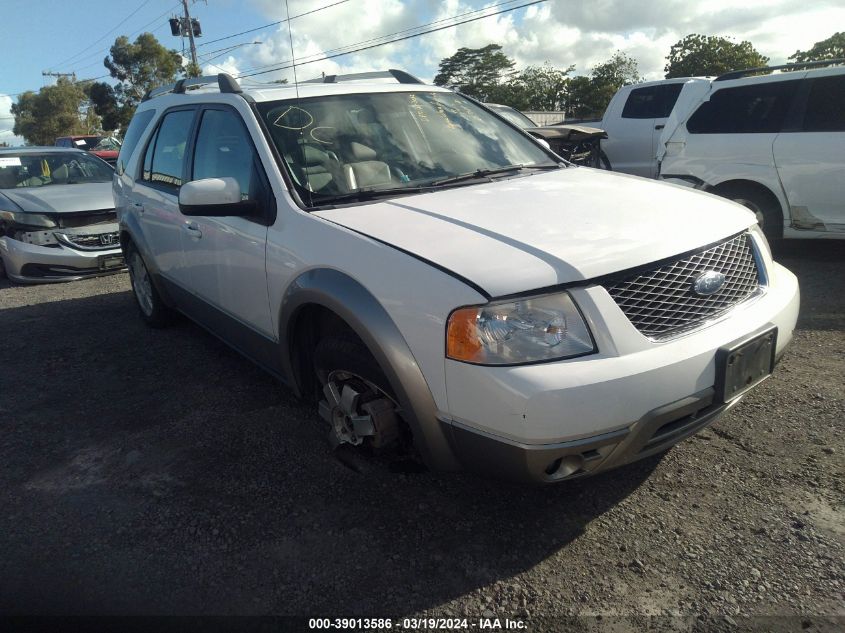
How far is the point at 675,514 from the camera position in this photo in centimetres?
246

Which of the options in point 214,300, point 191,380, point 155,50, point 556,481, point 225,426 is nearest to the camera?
point 556,481

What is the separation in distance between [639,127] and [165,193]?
726 centimetres

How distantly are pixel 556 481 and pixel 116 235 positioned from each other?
6669 millimetres

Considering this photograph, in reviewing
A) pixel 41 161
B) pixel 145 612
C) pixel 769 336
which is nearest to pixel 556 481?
pixel 769 336

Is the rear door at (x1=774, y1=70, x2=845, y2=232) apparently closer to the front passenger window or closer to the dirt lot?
the dirt lot

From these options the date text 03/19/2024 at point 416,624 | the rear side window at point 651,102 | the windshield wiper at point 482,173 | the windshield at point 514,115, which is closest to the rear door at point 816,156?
the windshield wiper at point 482,173

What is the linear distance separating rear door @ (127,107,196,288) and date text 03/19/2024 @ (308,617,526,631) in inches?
103

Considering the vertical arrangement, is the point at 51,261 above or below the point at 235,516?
above

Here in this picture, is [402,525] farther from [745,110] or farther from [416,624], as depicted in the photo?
[745,110]

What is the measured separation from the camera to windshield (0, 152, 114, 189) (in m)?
7.84

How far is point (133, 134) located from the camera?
16.4 feet

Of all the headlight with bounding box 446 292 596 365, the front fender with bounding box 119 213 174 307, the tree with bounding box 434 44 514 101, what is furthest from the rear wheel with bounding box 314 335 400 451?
the tree with bounding box 434 44 514 101

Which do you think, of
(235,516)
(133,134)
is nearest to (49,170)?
(133,134)

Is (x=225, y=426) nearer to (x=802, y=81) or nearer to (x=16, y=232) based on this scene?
(x=16, y=232)
